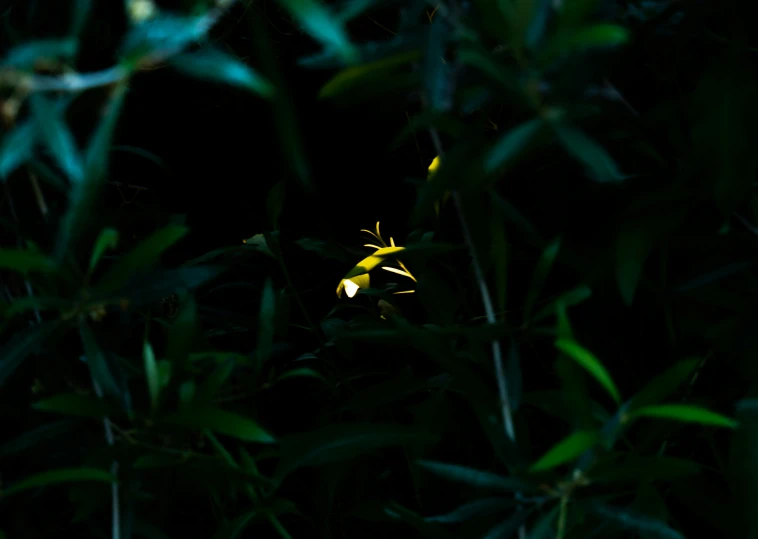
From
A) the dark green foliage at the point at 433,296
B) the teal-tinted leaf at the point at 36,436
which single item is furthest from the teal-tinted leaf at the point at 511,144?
the teal-tinted leaf at the point at 36,436

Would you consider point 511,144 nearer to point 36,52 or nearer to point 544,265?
point 544,265

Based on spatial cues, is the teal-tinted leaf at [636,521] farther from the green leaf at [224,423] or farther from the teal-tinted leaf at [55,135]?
the teal-tinted leaf at [55,135]

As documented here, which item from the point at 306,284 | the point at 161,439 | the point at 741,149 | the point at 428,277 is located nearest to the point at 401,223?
the point at 306,284

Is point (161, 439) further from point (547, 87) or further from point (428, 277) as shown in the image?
point (547, 87)

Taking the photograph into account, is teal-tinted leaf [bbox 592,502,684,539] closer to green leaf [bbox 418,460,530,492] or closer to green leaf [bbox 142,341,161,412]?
green leaf [bbox 418,460,530,492]

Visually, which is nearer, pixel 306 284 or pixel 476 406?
A: pixel 476 406

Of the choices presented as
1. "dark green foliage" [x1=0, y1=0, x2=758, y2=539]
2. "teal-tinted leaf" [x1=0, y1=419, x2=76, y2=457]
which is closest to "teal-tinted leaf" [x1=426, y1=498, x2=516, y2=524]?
"dark green foliage" [x1=0, y1=0, x2=758, y2=539]
